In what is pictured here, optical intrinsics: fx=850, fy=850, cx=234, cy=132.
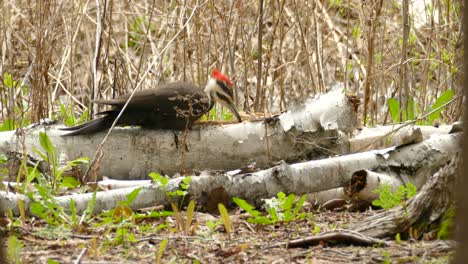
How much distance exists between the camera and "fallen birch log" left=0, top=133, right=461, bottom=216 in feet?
15.8

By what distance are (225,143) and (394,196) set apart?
1448 mm

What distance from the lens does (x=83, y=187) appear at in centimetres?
520

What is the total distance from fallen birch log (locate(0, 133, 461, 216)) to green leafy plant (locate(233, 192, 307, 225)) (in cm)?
27

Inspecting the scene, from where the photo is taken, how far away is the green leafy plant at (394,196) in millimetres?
Result: 4363

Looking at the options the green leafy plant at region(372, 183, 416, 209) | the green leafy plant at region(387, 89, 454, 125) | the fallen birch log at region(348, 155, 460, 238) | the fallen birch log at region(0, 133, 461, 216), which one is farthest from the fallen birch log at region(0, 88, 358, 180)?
the fallen birch log at region(348, 155, 460, 238)

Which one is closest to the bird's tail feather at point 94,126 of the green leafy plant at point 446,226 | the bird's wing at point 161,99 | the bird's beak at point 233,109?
the bird's wing at point 161,99

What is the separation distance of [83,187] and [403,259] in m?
2.23

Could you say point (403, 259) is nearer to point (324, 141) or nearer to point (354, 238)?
point (354, 238)

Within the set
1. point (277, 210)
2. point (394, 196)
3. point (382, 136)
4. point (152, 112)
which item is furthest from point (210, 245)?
point (382, 136)

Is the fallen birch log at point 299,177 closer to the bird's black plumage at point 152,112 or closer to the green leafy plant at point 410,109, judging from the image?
the bird's black plumage at point 152,112

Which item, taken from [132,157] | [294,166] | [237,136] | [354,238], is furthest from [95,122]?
[354,238]

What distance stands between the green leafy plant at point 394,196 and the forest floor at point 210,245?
7.9 inches

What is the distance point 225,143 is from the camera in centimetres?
555

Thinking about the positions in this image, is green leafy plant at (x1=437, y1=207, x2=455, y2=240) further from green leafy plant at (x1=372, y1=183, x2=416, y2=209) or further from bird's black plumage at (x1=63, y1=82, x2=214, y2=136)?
bird's black plumage at (x1=63, y1=82, x2=214, y2=136)
